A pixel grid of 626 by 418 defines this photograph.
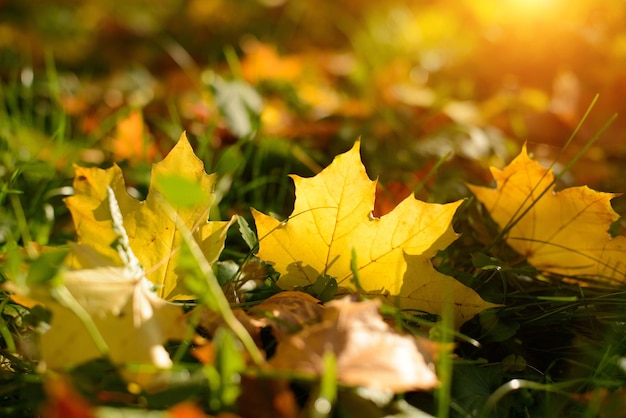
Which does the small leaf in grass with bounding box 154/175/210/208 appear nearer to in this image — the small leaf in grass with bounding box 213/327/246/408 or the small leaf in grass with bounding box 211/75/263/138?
the small leaf in grass with bounding box 213/327/246/408

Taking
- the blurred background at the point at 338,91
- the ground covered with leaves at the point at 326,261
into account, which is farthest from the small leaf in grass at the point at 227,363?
the blurred background at the point at 338,91

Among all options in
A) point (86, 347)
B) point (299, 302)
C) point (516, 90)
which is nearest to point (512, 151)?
point (516, 90)

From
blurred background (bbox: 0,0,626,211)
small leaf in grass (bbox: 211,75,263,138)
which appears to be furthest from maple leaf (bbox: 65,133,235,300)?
small leaf in grass (bbox: 211,75,263,138)

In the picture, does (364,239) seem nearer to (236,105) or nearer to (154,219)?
(154,219)

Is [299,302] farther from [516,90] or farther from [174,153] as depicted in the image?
[516,90]

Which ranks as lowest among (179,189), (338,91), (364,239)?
(338,91)

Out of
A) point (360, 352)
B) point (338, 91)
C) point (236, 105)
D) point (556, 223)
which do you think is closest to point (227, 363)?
point (360, 352)
